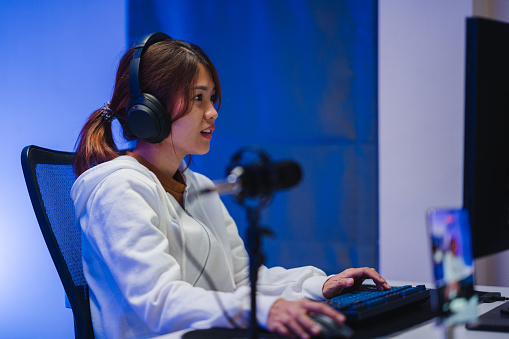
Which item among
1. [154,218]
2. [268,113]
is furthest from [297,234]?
[154,218]

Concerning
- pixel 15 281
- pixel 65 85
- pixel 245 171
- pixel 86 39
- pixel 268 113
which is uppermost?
pixel 86 39

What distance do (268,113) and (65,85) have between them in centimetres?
106

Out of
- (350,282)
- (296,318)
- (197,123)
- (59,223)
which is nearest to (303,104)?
(197,123)

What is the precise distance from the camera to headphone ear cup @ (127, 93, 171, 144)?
4.13 feet

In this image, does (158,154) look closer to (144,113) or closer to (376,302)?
(144,113)

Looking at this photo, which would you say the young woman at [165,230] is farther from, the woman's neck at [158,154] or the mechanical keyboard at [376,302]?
the mechanical keyboard at [376,302]

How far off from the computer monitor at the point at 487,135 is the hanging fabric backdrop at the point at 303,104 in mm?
1494

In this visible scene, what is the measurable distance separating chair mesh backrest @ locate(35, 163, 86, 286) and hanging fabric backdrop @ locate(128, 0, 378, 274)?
53.7 inches

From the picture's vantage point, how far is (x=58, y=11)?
2672 mm

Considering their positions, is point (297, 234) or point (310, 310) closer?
point (310, 310)

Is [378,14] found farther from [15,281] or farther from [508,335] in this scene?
[15,281]

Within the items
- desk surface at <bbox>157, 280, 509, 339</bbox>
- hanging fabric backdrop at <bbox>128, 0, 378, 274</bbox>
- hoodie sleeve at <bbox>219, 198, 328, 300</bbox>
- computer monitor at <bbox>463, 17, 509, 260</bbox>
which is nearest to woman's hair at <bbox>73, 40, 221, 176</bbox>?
hoodie sleeve at <bbox>219, 198, 328, 300</bbox>

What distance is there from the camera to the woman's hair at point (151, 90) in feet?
4.39

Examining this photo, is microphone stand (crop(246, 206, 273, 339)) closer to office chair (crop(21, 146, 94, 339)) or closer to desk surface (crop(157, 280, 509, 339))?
desk surface (crop(157, 280, 509, 339))
